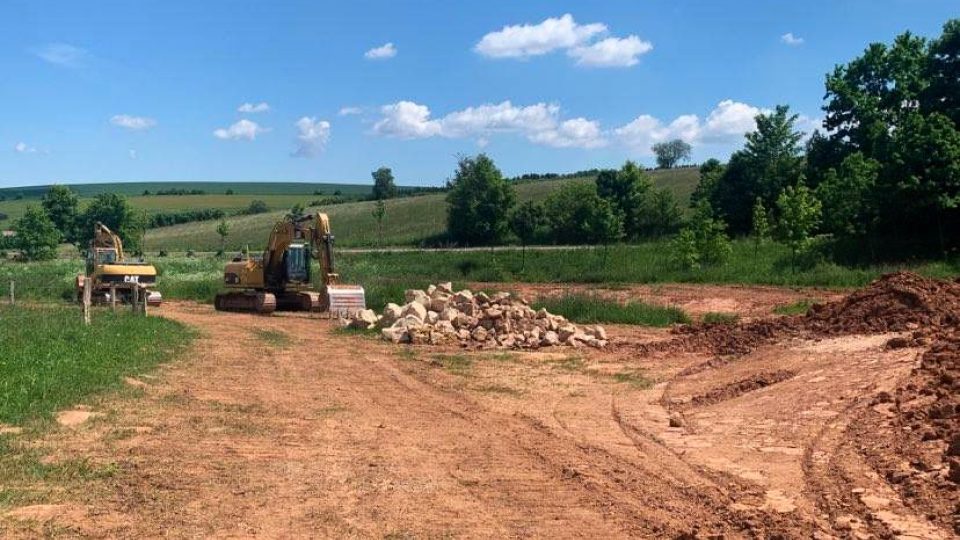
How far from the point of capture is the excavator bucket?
2588 cm

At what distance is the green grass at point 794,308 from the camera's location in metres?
25.9

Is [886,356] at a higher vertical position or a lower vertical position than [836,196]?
lower

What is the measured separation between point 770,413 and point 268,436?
6201 mm

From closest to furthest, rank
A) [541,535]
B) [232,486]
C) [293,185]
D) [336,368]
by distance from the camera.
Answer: [541,535] → [232,486] → [336,368] → [293,185]

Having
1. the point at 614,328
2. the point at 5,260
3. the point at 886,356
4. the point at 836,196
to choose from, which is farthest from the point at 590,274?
the point at 5,260

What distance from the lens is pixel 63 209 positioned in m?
80.9

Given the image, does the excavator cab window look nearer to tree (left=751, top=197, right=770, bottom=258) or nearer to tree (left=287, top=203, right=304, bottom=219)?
tree (left=287, top=203, right=304, bottom=219)

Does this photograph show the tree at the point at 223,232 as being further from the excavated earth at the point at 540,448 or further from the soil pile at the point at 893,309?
the soil pile at the point at 893,309

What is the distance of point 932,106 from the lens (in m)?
44.6

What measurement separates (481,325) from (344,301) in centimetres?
656

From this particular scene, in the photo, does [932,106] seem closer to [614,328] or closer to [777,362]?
[614,328]

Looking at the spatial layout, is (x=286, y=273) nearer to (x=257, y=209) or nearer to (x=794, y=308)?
(x=794, y=308)

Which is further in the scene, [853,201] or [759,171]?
[759,171]

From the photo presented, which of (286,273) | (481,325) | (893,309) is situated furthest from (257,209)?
(893,309)
